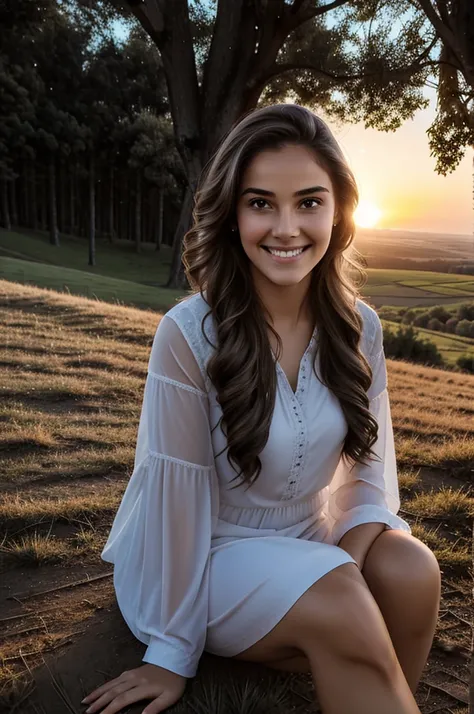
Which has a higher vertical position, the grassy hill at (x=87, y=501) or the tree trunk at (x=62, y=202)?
the tree trunk at (x=62, y=202)

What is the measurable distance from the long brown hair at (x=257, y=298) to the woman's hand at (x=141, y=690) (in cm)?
56

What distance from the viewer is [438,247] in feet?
21.5

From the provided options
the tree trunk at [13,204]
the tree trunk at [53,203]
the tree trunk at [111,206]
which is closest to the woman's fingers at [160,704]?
the tree trunk at [53,203]

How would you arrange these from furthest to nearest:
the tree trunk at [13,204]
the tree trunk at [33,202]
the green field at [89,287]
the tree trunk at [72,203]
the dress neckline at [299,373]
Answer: the tree trunk at [72,203]
the tree trunk at [13,204]
the tree trunk at [33,202]
the green field at [89,287]
the dress neckline at [299,373]

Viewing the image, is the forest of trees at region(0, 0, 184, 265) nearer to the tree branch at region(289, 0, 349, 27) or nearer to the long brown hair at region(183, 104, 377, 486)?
the tree branch at region(289, 0, 349, 27)

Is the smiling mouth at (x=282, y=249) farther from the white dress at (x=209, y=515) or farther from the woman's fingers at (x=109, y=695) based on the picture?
the woman's fingers at (x=109, y=695)

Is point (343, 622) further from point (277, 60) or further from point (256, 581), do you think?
point (277, 60)

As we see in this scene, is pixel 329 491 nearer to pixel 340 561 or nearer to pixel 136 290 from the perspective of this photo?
pixel 340 561

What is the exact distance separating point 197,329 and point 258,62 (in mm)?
7656

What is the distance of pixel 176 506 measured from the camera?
1700 mm

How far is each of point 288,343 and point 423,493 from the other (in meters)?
1.81

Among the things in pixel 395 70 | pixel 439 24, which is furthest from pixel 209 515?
pixel 395 70

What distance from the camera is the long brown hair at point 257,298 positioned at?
1.72 m

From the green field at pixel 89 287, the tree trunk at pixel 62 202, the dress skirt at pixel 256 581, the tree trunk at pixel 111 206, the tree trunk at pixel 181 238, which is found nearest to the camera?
the dress skirt at pixel 256 581
